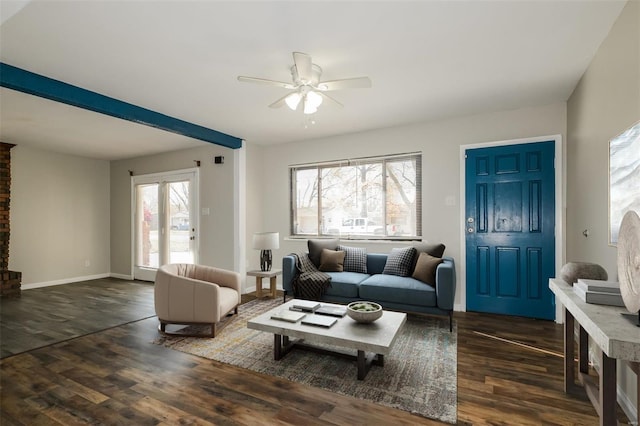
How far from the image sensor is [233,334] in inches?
129

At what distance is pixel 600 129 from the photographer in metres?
2.47

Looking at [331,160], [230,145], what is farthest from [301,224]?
[230,145]

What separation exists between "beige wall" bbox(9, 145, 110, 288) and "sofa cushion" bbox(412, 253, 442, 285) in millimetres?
6527

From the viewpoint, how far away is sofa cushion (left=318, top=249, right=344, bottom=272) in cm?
428

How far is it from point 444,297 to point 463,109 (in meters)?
2.22

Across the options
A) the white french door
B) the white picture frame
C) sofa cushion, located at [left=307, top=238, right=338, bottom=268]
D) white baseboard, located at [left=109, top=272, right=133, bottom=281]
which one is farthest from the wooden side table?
the white picture frame

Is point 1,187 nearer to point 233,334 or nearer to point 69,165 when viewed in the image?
point 69,165

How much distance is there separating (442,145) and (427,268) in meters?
1.67

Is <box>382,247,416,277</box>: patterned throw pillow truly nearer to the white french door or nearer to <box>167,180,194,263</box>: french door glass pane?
the white french door

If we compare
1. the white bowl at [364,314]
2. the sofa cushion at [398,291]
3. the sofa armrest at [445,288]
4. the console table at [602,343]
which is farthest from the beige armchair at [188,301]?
the console table at [602,343]

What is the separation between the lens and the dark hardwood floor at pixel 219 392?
1.92 m

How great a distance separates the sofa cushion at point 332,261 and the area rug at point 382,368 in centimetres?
120

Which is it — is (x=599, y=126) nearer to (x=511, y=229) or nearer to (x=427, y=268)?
(x=511, y=229)

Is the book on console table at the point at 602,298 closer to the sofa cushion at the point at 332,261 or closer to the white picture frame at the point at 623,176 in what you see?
the white picture frame at the point at 623,176
